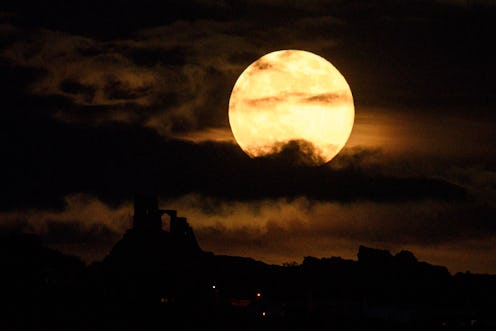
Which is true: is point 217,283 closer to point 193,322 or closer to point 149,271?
point 149,271

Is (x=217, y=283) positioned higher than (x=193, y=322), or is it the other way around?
(x=217, y=283)

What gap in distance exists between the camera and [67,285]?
333ft

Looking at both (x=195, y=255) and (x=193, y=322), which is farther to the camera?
(x=195, y=255)

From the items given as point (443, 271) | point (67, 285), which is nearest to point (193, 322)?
point (67, 285)

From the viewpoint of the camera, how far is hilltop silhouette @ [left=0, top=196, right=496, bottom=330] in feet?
280

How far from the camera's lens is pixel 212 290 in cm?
11331

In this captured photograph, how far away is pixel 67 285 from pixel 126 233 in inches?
782

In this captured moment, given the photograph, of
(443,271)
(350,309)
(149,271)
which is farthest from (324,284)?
(149,271)

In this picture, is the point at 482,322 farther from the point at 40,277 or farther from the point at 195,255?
the point at 40,277

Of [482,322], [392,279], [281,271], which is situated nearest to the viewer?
[482,322]

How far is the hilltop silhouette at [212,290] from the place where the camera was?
8531 cm

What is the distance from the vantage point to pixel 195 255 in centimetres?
12194

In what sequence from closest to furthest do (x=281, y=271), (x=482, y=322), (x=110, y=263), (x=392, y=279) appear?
(x=482, y=322), (x=110, y=263), (x=392, y=279), (x=281, y=271)

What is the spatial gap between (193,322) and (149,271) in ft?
92.1
